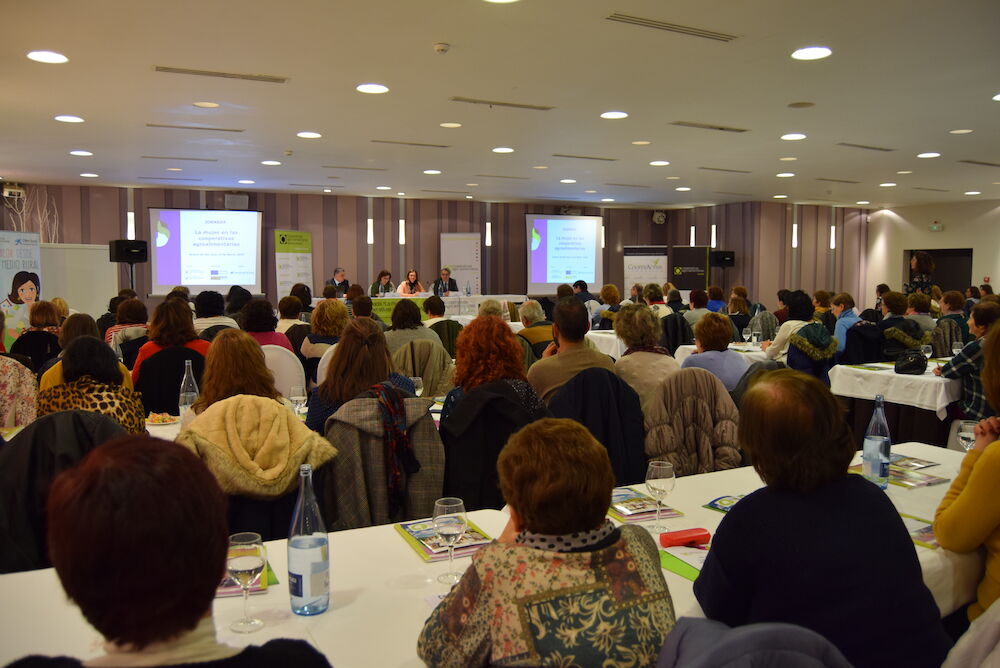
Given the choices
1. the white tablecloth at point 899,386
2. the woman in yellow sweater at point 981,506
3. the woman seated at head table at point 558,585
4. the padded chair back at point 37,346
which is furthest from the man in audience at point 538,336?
the woman seated at head table at point 558,585

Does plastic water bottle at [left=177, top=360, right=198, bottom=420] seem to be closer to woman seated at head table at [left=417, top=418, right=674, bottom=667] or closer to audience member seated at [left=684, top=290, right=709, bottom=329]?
woman seated at head table at [left=417, top=418, right=674, bottom=667]

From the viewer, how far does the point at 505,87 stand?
240 inches

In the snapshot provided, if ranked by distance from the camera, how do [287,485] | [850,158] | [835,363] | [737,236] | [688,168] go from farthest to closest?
[737,236] → [688,168] → [850,158] → [835,363] → [287,485]

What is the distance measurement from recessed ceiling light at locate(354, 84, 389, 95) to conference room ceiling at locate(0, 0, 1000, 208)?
0.08 meters

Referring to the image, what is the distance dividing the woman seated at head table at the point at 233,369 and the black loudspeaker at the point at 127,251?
9730mm

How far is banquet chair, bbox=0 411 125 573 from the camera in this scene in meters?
2.33

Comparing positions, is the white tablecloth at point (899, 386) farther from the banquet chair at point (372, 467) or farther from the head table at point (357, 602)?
the banquet chair at point (372, 467)

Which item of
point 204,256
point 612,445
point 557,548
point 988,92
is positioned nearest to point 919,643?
point 557,548

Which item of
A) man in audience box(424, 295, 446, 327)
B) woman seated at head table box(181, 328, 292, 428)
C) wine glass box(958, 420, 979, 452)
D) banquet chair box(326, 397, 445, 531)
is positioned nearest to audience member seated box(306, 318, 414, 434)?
A: woman seated at head table box(181, 328, 292, 428)

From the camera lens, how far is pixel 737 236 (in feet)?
55.0

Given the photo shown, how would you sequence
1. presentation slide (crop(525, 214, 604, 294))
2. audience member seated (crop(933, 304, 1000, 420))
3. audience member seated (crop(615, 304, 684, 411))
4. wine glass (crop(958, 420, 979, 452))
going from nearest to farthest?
wine glass (crop(958, 420, 979, 452)), audience member seated (crop(615, 304, 684, 411)), audience member seated (crop(933, 304, 1000, 420)), presentation slide (crop(525, 214, 604, 294))

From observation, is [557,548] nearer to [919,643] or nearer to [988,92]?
[919,643]

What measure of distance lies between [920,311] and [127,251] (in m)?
10.9

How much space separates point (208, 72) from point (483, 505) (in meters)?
4.06
